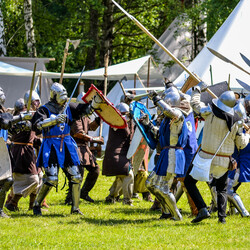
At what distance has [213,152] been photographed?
687 centimetres

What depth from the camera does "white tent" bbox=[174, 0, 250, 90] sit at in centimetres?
1128

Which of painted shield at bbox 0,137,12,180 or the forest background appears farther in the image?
the forest background

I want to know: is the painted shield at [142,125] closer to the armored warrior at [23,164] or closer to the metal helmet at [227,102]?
the metal helmet at [227,102]

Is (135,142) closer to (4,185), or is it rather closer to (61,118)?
(61,118)

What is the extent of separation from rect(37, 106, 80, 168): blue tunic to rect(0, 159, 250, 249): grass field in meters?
0.67

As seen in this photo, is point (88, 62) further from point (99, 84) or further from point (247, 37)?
point (247, 37)

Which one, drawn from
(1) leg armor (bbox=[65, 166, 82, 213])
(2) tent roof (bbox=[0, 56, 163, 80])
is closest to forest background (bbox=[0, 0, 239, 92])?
(2) tent roof (bbox=[0, 56, 163, 80])

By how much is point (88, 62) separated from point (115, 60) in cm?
323

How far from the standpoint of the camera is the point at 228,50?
11.7 metres

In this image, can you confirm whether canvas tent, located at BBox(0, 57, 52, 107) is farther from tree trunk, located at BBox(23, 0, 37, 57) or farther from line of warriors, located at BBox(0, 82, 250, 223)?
line of warriors, located at BBox(0, 82, 250, 223)

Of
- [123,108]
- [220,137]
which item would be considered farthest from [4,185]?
[220,137]

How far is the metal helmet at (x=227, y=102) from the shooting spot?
22.1ft

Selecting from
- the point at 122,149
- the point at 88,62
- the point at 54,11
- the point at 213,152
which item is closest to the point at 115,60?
the point at 88,62

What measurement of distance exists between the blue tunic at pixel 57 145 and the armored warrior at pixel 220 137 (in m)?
1.53
